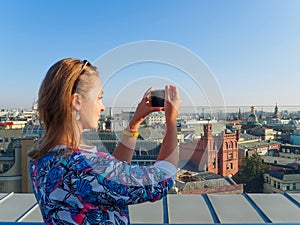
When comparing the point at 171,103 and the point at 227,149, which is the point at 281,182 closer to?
the point at 227,149

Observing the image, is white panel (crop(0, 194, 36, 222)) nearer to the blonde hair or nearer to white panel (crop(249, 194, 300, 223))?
the blonde hair

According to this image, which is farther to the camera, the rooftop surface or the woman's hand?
the rooftop surface

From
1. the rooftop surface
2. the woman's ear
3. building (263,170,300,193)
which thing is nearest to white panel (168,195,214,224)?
the rooftop surface

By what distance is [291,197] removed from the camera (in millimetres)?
956

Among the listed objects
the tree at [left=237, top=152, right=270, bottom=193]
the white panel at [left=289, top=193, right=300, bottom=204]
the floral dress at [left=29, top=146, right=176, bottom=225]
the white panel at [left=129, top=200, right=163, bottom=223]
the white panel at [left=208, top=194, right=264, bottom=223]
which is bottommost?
the tree at [left=237, top=152, right=270, bottom=193]

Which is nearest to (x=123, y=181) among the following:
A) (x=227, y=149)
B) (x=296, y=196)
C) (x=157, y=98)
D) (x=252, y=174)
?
(x=157, y=98)

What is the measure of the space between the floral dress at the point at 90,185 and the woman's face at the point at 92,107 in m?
0.05

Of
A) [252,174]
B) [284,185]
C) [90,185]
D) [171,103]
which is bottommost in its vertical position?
[252,174]

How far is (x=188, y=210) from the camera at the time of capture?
0.86m

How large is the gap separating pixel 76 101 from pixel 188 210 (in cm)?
60

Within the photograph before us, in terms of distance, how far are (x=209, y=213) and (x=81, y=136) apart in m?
0.55

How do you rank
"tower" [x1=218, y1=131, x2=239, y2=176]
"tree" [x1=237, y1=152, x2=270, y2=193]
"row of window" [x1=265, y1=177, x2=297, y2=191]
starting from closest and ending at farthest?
"tower" [x1=218, y1=131, x2=239, y2=176] → "row of window" [x1=265, y1=177, x2=297, y2=191] → "tree" [x1=237, y1=152, x2=270, y2=193]

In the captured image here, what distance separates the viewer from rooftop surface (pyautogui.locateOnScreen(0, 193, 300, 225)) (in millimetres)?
786

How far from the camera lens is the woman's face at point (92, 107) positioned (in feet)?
1.35
